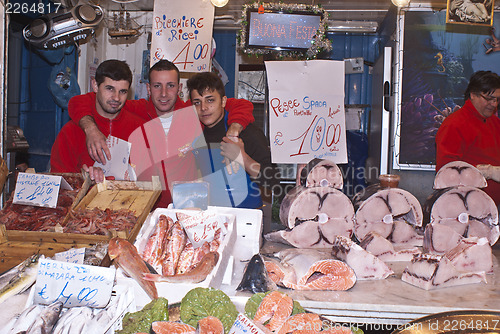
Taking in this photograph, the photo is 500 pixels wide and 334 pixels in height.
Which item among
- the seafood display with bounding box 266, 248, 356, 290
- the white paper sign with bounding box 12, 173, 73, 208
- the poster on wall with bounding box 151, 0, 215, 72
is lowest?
the seafood display with bounding box 266, 248, 356, 290

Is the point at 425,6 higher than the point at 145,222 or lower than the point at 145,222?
higher

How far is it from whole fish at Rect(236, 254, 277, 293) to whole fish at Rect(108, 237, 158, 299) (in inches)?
16.6

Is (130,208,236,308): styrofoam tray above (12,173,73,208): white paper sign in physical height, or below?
below

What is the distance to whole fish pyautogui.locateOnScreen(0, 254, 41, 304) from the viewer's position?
166 centimetres

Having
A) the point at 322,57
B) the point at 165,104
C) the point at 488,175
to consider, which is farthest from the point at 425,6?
the point at 165,104

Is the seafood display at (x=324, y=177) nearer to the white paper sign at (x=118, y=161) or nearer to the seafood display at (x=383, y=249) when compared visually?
the seafood display at (x=383, y=249)

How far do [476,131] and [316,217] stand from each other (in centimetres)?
224

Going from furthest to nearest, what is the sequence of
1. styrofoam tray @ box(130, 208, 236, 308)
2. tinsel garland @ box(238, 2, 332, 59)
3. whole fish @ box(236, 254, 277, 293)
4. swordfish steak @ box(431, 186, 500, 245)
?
1. tinsel garland @ box(238, 2, 332, 59)
2. swordfish steak @ box(431, 186, 500, 245)
3. whole fish @ box(236, 254, 277, 293)
4. styrofoam tray @ box(130, 208, 236, 308)

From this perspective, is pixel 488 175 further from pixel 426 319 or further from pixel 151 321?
pixel 151 321

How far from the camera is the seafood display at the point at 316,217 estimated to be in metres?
2.62

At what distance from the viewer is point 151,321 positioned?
60.0 inches

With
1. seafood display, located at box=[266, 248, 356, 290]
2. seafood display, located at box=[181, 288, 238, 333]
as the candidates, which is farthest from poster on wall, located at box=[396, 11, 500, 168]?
seafood display, located at box=[181, 288, 238, 333]

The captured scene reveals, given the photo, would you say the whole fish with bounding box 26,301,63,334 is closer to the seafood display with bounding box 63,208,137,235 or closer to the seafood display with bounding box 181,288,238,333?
the seafood display with bounding box 181,288,238,333

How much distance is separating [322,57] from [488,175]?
4.16 metres
